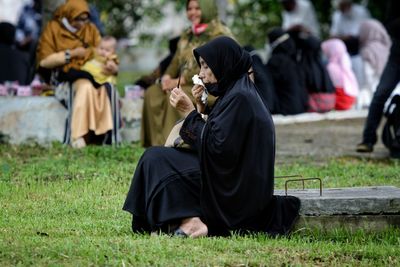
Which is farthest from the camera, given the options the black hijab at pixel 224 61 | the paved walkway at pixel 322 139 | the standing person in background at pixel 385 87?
the paved walkway at pixel 322 139

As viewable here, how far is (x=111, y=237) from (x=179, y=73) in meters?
5.15

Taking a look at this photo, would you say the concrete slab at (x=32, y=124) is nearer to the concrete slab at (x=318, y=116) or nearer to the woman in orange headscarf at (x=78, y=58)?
the woman in orange headscarf at (x=78, y=58)

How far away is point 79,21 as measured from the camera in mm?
12852

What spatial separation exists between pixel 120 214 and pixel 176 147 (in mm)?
1018

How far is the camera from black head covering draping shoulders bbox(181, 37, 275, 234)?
718 cm

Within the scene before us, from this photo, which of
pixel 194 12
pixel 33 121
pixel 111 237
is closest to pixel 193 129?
pixel 111 237

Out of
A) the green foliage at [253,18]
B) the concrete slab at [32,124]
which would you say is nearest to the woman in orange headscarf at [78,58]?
the concrete slab at [32,124]

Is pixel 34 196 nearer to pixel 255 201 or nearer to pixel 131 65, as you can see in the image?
pixel 255 201

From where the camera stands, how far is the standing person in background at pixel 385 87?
11.8 m

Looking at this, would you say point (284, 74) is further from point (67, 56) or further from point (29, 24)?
point (29, 24)

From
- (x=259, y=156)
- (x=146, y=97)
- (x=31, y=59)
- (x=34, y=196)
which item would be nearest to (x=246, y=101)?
(x=259, y=156)

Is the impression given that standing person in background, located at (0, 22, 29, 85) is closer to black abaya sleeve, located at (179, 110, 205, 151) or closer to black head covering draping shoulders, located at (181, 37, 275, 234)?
black abaya sleeve, located at (179, 110, 205, 151)

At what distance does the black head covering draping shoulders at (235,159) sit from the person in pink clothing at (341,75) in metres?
11.0

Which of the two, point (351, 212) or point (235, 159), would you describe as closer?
point (235, 159)
